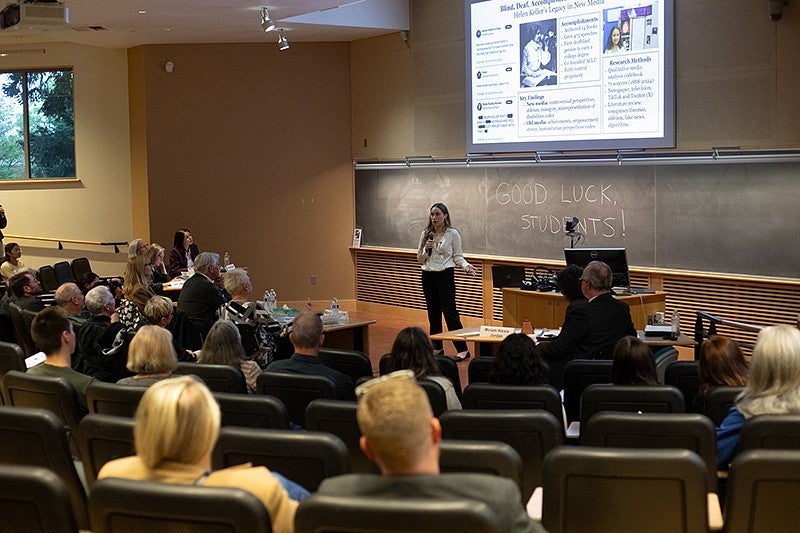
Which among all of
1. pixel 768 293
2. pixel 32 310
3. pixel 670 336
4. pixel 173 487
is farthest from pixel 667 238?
pixel 173 487

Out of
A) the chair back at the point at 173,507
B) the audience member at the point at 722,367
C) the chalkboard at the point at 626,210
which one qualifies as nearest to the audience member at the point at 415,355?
the audience member at the point at 722,367

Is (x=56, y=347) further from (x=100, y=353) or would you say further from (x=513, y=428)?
(x=513, y=428)

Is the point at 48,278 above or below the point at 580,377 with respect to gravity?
above

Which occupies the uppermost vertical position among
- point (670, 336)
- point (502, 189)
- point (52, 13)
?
point (52, 13)

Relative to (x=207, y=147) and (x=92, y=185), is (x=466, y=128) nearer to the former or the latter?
(x=207, y=147)

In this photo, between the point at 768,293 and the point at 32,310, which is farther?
the point at 768,293

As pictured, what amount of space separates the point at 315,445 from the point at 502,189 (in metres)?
9.03

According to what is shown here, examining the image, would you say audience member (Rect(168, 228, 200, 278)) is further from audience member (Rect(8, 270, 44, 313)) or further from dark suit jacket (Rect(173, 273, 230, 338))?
dark suit jacket (Rect(173, 273, 230, 338))

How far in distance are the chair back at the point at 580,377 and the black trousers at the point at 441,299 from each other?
14.0ft

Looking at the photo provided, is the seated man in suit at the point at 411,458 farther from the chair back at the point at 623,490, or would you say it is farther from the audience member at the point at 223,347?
the audience member at the point at 223,347

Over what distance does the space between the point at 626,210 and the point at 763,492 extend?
7804 millimetres

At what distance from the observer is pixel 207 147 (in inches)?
535

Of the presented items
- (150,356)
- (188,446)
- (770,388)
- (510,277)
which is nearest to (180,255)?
(510,277)

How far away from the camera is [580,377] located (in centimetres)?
555
